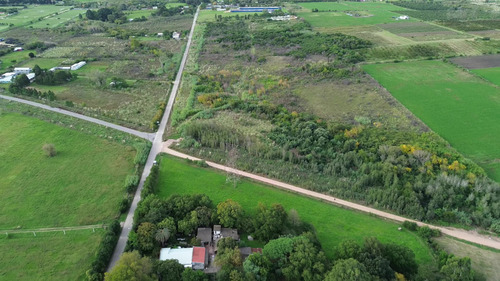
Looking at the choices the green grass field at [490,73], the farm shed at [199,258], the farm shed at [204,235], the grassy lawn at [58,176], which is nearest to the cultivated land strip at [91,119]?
the grassy lawn at [58,176]

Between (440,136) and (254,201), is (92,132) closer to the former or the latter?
(254,201)

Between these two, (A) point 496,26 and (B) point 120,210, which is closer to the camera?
(B) point 120,210

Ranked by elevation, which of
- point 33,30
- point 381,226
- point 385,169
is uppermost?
point 33,30

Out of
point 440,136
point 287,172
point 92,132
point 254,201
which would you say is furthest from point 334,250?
point 92,132

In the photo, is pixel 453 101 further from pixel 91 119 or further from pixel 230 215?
pixel 91 119

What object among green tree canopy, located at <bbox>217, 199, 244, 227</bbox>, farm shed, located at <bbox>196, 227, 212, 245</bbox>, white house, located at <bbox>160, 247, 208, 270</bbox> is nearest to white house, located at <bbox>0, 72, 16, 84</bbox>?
white house, located at <bbox>160, 247, 208, 270</bbox>

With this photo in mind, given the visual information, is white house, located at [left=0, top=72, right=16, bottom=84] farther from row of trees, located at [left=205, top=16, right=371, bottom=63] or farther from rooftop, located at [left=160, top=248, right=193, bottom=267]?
rooftop, located at [left=160, top=248, right=193, bottom=267]
